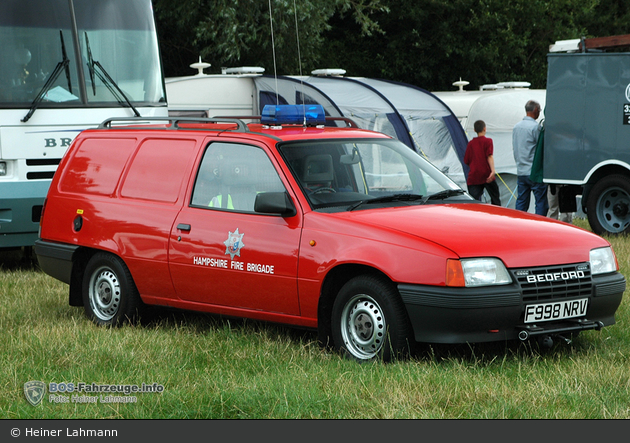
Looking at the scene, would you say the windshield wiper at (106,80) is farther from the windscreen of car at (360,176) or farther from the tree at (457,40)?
the tree at (457,40)

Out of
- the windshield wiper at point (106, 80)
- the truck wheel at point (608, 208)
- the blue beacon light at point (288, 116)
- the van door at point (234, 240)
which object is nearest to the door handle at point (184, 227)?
the van door at point (234, 240)

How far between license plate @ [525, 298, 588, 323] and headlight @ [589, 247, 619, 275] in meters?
0.25

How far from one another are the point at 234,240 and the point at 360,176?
99cm

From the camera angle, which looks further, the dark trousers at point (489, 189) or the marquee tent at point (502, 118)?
the marquee tent at point (502, 118)

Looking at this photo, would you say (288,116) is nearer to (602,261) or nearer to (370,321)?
(370,321)

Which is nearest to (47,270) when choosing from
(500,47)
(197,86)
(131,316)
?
(131,316)

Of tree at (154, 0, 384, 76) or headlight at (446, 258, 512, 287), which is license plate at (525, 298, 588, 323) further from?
tree at (154, 0, 384, 76)

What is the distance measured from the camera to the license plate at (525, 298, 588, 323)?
5.63 metres

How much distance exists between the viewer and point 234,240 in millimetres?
6449

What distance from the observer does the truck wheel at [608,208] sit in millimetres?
13133

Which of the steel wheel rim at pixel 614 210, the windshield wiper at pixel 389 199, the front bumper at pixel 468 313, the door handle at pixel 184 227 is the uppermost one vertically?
the windshield wiper at pixel 389 199

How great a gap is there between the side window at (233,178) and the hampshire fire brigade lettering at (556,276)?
179cm

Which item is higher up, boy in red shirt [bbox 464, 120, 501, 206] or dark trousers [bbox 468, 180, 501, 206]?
boy in red shirt [bbox 464, 120, 501, 206]

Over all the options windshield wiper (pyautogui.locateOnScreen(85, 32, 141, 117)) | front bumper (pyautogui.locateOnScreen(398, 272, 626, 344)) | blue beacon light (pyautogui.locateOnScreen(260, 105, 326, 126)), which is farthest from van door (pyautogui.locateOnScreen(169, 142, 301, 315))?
windshield wiper (pyautogui.locateOnScreen(85, 32, 141, 117))
